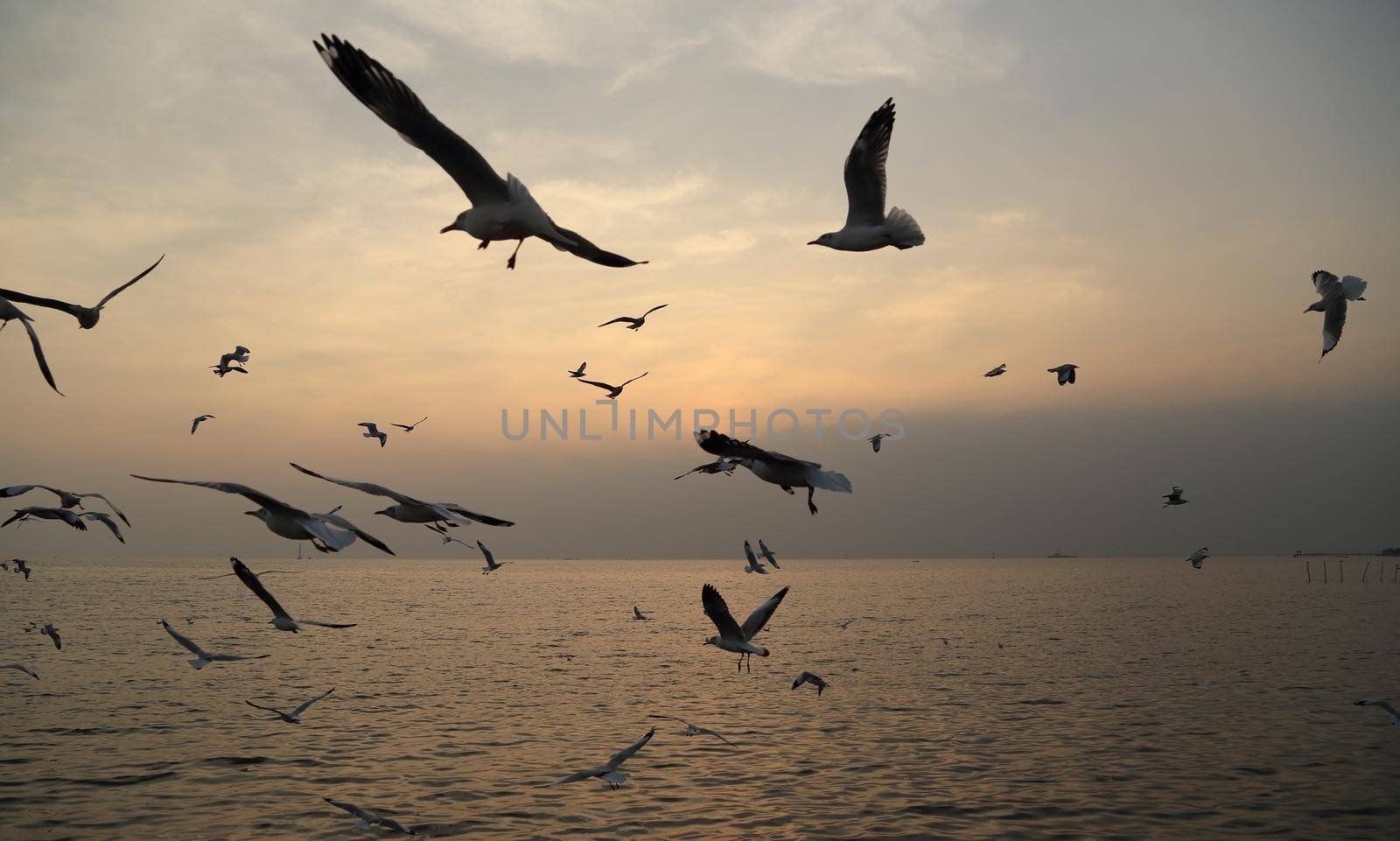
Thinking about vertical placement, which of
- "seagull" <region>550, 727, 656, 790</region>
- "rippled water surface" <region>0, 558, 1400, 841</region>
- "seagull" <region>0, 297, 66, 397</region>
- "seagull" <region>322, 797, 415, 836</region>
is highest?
"seagull" <region>0, 297, 66, 397</region>

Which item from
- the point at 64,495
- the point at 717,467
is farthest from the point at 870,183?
the point at 64,495

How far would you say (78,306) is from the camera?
10.2 m

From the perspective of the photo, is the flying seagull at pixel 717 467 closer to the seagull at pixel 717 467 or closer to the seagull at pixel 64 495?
the seagull at pixel 717 467

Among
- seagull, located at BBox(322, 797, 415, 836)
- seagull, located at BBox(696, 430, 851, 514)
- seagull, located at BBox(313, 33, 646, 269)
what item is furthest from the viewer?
seagull, located at BBox(322, 797, 415, 836)

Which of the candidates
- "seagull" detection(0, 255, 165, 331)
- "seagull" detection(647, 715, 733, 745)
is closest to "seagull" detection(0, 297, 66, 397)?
"seagull" detection(0, 255, 165, 331)

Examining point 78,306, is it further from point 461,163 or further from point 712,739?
point 712,739

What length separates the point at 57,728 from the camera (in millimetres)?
21609

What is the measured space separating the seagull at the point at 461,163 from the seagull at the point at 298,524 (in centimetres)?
300

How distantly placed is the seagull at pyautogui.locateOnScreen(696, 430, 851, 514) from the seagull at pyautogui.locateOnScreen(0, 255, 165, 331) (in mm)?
5417

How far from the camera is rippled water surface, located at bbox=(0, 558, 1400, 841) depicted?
15039 mm

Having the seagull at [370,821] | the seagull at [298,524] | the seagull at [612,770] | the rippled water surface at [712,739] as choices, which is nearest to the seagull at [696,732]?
the rippled water surface at [712,739]

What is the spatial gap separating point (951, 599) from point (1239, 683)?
57.6 meters

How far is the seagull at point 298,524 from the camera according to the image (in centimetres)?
878

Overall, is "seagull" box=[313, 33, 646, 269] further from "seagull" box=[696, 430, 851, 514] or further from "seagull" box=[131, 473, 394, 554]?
"seagull" box=[131, 473, 394, 554]
